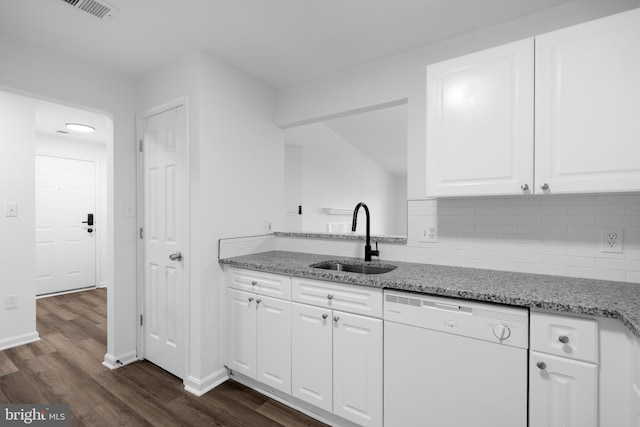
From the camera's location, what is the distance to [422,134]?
207 cm

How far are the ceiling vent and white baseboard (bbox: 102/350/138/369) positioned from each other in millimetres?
2402

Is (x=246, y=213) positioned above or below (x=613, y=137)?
below

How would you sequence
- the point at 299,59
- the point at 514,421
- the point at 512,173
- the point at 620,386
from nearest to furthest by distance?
the point at 620,386
the point at 514,421
the point at 512,173
the point at 299,59

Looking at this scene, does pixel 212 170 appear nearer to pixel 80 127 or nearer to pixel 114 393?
pixel 114 393

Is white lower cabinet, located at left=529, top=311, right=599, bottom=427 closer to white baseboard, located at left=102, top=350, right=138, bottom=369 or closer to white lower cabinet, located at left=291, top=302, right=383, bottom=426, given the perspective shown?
white lower cabinet, located at left=291, top=302, right=383, bottom=426

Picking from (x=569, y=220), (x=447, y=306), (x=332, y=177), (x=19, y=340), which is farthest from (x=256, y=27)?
(x=19, y=340)

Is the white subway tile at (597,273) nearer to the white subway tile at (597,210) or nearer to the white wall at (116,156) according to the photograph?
the white subway tile at (597,210)

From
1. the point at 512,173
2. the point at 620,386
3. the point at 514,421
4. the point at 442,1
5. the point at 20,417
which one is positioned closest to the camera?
the point at 620,386

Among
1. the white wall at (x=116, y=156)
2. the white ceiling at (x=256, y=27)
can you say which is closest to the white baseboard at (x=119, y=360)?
the white wall at (x=116, y=156)

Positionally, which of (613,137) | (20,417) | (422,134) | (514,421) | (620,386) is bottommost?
(20,417)

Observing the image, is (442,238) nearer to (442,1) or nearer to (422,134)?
(422,134)

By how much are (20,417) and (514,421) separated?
105 inches

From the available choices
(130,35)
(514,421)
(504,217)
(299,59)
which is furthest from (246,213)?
(514,421)

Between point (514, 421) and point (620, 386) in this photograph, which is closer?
point (620, 386)
